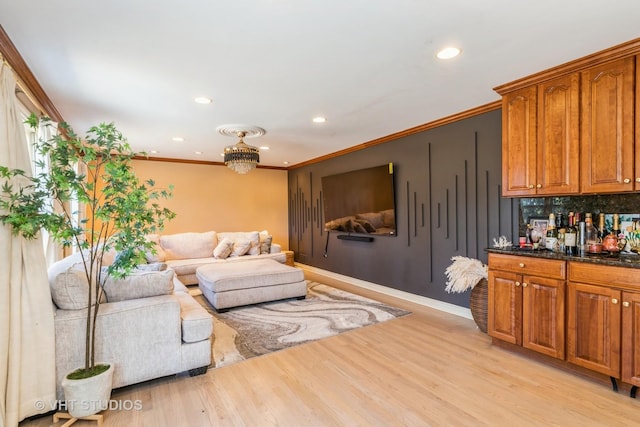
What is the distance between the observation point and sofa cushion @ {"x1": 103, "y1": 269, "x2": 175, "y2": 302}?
A: 2359 millimetres

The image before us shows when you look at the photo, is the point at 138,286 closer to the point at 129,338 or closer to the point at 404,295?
the point at 129,338

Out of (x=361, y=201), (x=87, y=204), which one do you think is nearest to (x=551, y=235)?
(x=361, y=201)

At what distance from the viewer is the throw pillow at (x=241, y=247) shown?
5.95m

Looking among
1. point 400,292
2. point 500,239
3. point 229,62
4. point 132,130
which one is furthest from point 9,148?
point 400,292

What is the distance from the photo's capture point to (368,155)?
5.25 meters

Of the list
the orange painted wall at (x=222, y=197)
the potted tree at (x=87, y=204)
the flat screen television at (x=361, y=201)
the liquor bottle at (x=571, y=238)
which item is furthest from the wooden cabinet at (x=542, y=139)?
the orange painted wall at (x=222, y=197)

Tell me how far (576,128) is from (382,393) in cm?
253

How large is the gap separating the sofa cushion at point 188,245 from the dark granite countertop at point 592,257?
16.4 feet

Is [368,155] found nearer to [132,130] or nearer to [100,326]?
[132,130]

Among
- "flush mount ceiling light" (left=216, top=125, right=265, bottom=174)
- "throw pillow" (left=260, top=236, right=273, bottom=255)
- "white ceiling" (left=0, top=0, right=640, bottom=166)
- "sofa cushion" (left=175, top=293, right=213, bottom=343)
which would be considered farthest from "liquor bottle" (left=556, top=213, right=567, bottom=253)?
"throw pillow" (left=260, top=236, right=273, bottom=255)

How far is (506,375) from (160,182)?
20.7 feet

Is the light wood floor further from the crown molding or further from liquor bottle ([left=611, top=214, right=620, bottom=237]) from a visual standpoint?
the crown molding

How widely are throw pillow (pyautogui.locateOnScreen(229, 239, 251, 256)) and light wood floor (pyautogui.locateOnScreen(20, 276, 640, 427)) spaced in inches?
130

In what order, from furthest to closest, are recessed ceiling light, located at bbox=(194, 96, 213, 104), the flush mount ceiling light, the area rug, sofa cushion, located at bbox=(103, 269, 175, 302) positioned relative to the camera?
the flush mount ceiling light → recessed ceiling light, located at bbox=(194, 96, 213, 104) → the area rug → sofa cushion, located at bbox=(103, 269, 175, 302)
